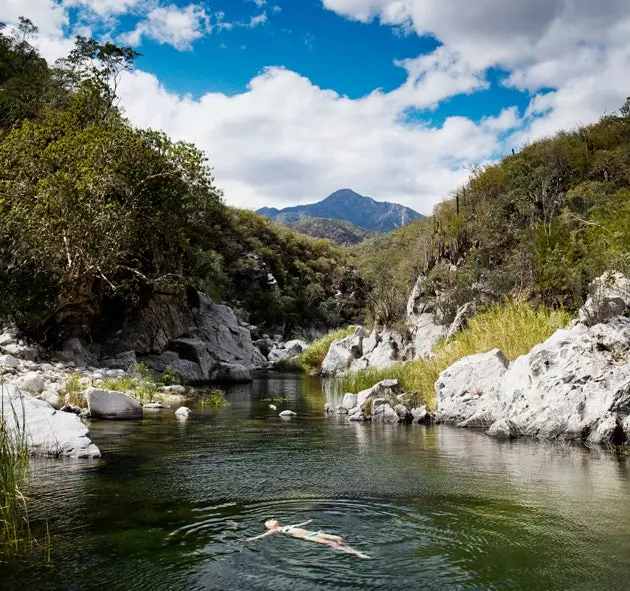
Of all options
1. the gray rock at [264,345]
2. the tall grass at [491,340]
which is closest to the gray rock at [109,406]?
the tall grass at [491,340]

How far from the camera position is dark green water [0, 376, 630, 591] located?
476 centimetres

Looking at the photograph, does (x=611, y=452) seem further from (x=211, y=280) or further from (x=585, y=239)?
(x=211, y=280)

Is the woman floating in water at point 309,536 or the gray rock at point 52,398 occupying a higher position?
the gray rock at point 52,398

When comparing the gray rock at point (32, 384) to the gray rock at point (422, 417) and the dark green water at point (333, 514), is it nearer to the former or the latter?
the dark green water at point (333, 514)

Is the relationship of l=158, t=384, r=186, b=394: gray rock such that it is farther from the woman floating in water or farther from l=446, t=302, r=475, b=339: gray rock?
the woman floating in water

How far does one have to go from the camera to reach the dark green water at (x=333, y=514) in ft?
15.6

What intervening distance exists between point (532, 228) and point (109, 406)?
19.1 m

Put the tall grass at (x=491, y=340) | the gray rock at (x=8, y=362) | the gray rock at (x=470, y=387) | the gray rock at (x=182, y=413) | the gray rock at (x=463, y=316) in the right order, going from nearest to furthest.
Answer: the gray rock at (x=470, y=387), the gray rock at (x=182, y=413), the tall grass at (x=491, y=340), the gray rock at (x=8, y=362), the gray rock at (x=463, y=316)

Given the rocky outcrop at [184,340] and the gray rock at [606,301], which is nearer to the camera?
the gray rock at [606,301]

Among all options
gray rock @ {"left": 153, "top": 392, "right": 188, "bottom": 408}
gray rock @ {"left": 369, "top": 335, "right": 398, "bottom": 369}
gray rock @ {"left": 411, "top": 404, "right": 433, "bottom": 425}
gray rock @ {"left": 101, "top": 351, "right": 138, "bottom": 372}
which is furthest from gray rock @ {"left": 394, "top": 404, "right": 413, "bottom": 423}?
gray rock @ {"left": 369, "top": 335, "right": 398, "bottom": 369}

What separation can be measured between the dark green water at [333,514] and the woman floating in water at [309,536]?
0.42ft

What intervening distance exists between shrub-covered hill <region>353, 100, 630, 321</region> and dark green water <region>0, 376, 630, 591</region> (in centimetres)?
1053

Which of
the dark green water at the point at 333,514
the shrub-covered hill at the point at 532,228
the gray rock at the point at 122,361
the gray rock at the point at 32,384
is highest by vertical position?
the shrub-covered hill at the point at 532,228

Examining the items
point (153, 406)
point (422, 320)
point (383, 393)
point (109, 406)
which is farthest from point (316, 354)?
point (109, 406)
